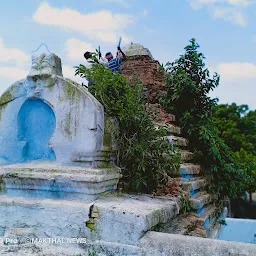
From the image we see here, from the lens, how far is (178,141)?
14.7ft

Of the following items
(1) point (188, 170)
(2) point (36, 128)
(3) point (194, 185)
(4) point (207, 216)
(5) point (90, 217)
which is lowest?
(4) point (207, 216)

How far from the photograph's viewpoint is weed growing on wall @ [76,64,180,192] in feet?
11.2

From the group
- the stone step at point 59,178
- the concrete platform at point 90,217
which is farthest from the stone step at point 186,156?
the stone step at point 59,178

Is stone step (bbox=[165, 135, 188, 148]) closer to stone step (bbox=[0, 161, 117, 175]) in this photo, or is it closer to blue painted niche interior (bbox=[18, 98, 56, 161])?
stone step (bbox=[0, 161, 117, 175])

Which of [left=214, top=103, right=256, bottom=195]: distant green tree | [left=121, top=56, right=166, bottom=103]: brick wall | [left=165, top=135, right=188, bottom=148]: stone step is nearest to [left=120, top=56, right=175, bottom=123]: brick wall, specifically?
[left=121, top=56, right=166, bottom=103]: brick wall

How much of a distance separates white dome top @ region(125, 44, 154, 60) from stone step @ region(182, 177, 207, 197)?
7.92 feet

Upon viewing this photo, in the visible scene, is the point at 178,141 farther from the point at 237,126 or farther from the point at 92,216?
the point at 237,126

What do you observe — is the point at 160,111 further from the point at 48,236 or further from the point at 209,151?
the point at 48,236

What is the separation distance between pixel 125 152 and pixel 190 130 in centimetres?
177

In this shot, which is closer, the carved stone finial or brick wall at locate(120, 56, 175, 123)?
the carved stone finial

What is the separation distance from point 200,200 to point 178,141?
0.89m

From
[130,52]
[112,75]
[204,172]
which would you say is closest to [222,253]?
[112,75]

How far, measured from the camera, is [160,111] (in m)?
4.94

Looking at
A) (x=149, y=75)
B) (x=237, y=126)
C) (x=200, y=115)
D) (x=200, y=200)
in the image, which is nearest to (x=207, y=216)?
(x=200, y=200)
